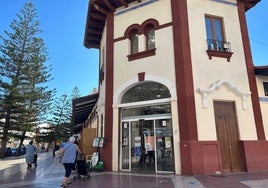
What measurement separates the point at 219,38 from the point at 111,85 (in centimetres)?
608

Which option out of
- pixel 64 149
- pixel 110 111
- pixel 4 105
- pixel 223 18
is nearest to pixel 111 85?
pixel 110 111

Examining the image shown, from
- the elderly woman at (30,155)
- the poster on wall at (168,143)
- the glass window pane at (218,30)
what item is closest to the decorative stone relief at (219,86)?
the poster on wall at (168,143)

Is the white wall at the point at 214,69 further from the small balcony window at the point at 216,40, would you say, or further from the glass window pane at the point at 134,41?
the glass window pane at the point at 134,41

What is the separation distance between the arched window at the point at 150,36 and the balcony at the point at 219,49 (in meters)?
2.77

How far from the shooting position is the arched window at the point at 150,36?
11.7 metres

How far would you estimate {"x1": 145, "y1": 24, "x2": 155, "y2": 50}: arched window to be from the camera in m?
11.7

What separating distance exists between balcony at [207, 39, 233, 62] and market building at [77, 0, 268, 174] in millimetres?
48

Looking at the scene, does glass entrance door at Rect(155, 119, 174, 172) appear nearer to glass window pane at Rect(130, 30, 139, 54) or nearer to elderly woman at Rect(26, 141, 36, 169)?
glass window pane at Rect(130, 30, 139, 54)

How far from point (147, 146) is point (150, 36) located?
5.67 meters

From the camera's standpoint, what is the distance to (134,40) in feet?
40.3

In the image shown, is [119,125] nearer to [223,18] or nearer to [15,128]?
[223,18]

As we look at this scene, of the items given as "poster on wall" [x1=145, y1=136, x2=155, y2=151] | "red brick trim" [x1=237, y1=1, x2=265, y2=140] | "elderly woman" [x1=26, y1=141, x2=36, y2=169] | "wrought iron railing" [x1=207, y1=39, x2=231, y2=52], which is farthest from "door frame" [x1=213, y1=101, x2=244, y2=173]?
"elderly woman" [x1=26, y1=141, x2=36, y2=169]

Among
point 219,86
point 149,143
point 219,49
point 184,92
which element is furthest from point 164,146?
point 219,49

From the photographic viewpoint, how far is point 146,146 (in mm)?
10625
